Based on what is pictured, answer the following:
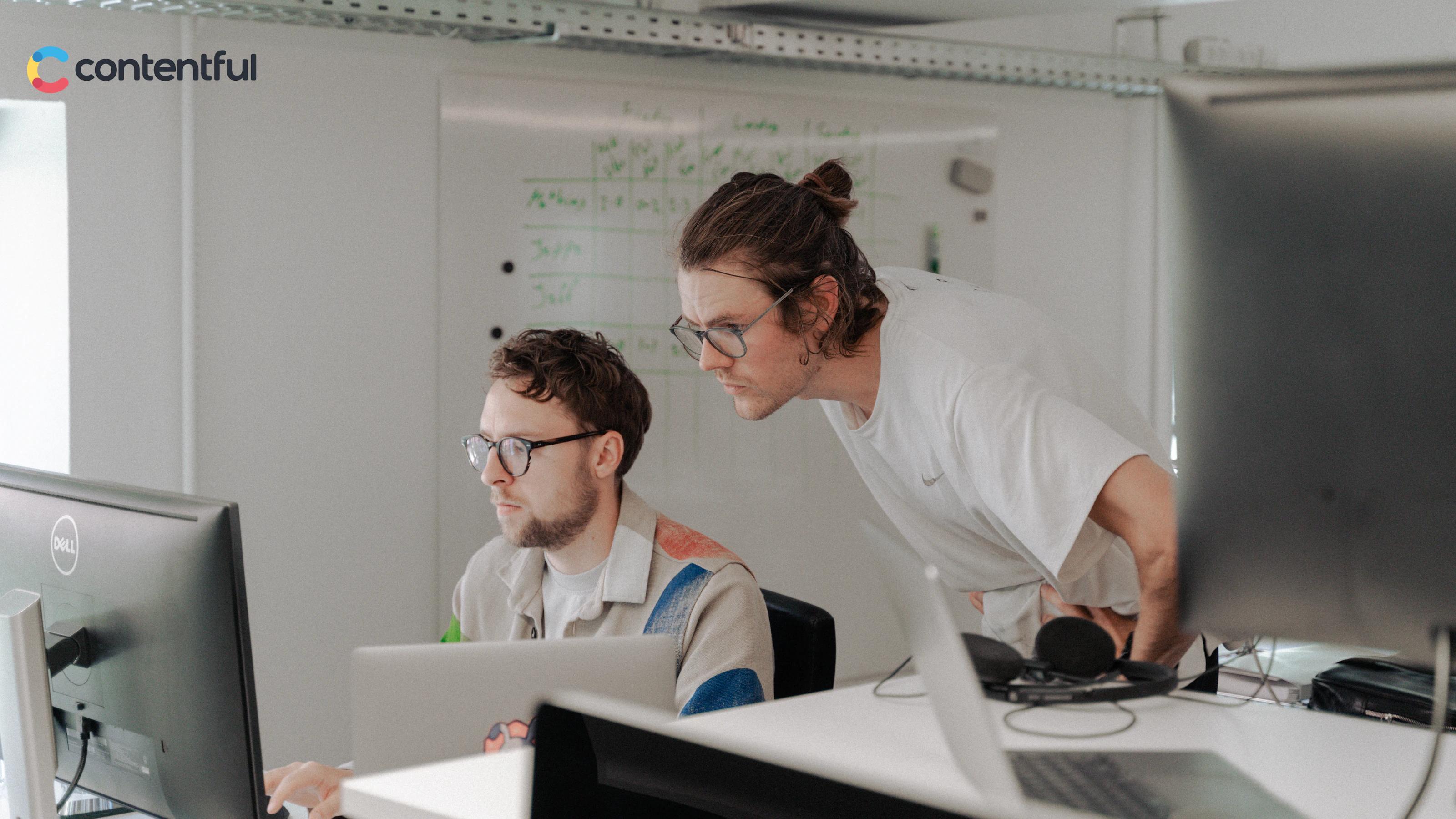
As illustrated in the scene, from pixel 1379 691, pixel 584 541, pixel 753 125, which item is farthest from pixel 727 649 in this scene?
pixel 753 125

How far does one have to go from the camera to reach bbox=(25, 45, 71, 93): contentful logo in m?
2.45

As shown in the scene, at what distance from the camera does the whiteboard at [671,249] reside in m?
2.93

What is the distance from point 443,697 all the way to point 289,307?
1884mm

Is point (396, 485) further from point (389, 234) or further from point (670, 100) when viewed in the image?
point (670, 100)

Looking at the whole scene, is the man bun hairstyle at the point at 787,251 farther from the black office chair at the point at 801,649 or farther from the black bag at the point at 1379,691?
the black bag at the point at 1379,691

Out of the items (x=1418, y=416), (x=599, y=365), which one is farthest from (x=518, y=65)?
(x=1418, y=416)

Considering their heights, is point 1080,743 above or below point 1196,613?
below

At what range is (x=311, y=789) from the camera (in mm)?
1432

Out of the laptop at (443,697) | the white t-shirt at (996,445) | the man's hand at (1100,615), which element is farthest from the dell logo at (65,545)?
the man's hand at (1100,615)

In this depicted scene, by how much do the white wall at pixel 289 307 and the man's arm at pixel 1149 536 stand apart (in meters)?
1.94

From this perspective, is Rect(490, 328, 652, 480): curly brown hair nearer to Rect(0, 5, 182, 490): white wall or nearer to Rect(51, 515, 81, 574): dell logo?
Rect(51, 515, 81, 574): dell logo

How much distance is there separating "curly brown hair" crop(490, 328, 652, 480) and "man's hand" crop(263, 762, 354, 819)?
0.63 meters

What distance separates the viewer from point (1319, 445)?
64 cm

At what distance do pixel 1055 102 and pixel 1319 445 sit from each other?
3.37m
